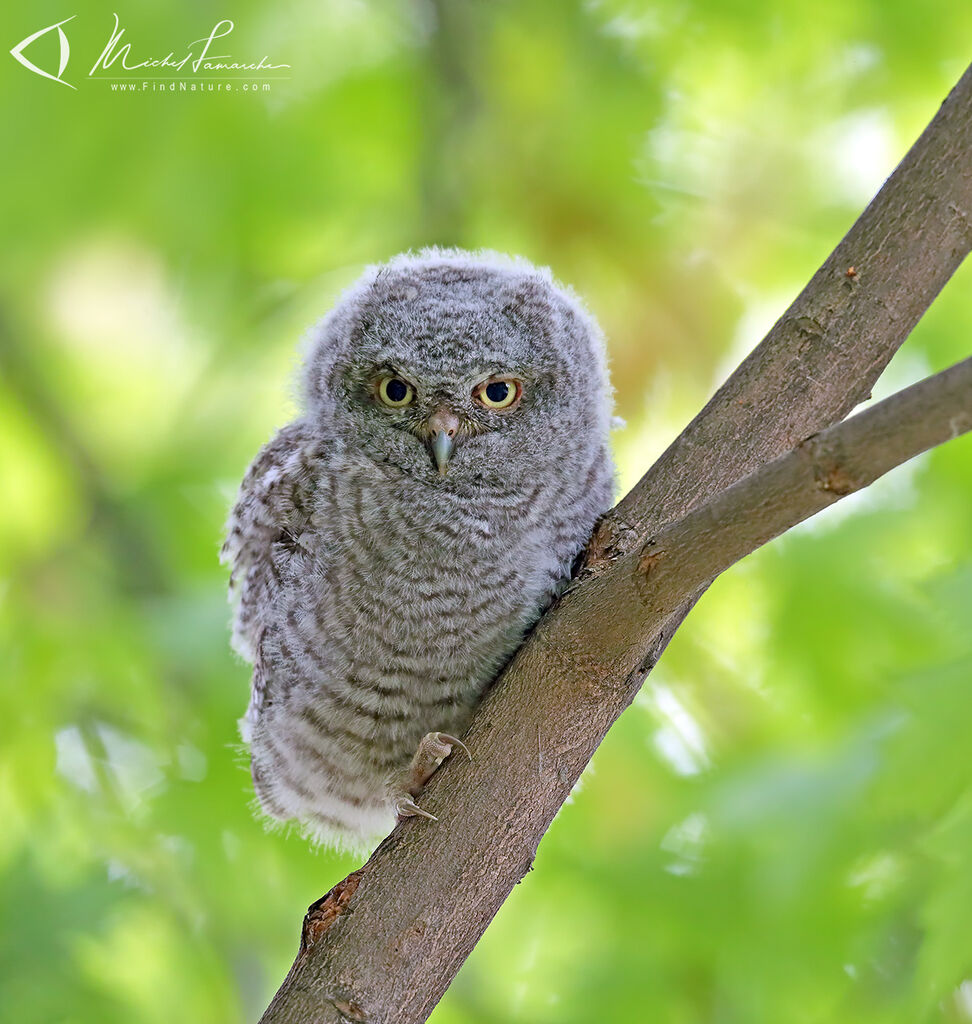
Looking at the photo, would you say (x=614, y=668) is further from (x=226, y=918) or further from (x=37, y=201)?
(x=226, y=918)

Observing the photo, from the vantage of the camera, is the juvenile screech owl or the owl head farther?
the owl head

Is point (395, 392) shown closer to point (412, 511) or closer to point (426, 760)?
point (412, 511)

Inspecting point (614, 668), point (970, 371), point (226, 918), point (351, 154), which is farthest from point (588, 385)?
point (226, 918)

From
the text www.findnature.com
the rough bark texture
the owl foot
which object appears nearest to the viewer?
the rough bark texture

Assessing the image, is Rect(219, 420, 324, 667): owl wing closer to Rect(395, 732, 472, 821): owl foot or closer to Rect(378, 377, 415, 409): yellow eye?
Rect(378, 377, 415, 409): yellow eye

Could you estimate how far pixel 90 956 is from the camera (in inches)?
125

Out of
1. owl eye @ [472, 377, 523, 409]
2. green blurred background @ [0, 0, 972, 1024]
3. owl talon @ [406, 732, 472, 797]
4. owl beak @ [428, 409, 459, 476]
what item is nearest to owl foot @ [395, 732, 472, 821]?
owl talon @ [406, 732, 472, 797]

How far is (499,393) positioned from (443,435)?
184mm

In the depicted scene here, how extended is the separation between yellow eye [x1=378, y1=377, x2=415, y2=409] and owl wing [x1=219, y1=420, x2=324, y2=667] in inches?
8.0

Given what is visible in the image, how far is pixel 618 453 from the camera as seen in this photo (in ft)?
12.4

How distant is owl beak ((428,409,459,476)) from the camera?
2.38 meters

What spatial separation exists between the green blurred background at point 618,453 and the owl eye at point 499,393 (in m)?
0.59

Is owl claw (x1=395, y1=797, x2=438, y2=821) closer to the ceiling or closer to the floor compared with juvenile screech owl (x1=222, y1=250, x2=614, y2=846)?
closer to the floor

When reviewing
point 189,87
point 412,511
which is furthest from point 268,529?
point 189,87
